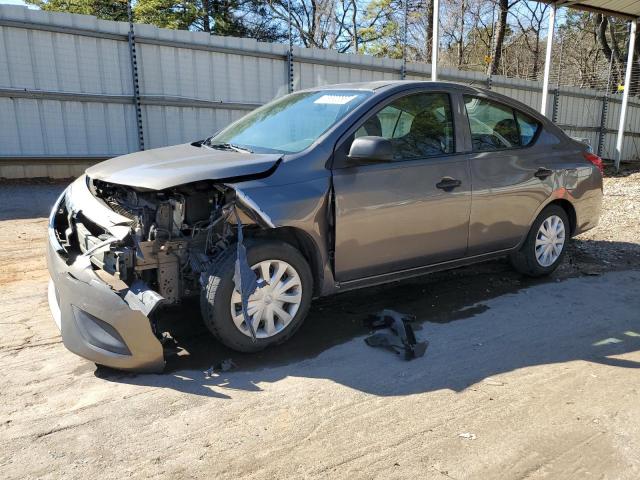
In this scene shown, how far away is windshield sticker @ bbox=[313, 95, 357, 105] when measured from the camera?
4141 millimetres

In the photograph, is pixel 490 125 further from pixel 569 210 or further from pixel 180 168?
pixel 180 168

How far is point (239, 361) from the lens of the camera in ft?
11.4

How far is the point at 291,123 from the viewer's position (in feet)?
13.9

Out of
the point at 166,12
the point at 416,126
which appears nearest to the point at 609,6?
the point at 416,126

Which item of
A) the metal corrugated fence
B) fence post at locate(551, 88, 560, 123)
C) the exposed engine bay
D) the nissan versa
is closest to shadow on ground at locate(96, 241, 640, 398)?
the nissan versa

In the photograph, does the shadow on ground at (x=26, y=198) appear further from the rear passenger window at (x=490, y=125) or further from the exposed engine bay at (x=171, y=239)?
the rear passenger window at (x=490, y=125)

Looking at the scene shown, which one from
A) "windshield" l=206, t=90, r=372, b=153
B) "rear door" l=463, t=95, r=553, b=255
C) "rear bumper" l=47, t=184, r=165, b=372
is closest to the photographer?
"rear bumper" l=47, t=184, r=165, b=372

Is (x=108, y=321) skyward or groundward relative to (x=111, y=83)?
groundward

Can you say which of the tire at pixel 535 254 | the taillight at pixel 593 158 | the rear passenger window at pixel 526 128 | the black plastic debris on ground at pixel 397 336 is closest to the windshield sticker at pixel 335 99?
the black plastic debris on ground at pixel 397 336

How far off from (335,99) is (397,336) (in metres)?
1.94

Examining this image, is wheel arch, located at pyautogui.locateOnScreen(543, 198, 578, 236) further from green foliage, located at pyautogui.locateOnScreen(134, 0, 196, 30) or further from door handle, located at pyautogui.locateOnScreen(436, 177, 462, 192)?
green foliage, located at pyautogui.locateOnScreen(134, 0, 196, 30)

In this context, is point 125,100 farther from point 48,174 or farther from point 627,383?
point 627,383

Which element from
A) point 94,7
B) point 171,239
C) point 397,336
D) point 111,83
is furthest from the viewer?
point 94,7

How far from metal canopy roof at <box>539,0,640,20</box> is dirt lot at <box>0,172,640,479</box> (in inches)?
342
